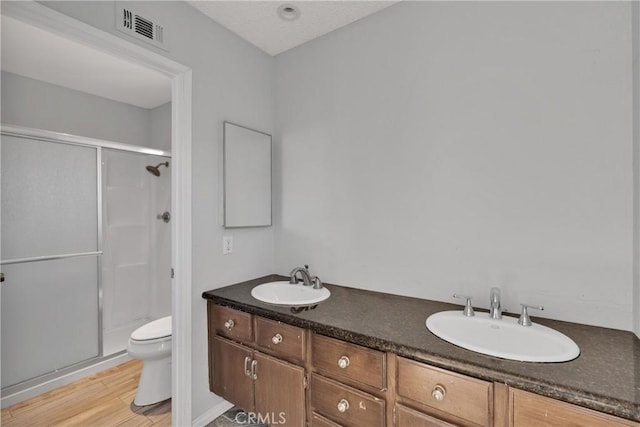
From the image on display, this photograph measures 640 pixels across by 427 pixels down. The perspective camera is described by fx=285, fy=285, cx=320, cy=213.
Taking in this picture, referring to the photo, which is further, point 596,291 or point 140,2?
point 140,2

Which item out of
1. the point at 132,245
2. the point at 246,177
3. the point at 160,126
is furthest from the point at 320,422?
the point at 160,126

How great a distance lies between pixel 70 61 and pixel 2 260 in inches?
62.3

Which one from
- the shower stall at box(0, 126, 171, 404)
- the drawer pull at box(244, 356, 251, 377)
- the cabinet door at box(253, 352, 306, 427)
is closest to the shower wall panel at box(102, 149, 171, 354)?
the shower stall at box(0, 126, 171, 404)

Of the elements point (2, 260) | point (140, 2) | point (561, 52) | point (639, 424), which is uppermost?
point (140, 2)

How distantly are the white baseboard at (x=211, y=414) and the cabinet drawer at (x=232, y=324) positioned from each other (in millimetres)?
538

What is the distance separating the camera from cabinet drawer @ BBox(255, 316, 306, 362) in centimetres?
136

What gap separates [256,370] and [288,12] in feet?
6.78

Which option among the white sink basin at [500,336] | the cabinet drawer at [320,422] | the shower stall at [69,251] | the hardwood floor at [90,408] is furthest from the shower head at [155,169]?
the white sink basin at [500,336]

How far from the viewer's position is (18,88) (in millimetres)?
2441

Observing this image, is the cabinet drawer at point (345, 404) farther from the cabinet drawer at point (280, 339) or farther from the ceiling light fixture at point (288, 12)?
the ceiling light fixture at point (288, 12)

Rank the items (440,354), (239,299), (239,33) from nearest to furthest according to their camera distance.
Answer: (440,354) < (239,299) < (239,33)

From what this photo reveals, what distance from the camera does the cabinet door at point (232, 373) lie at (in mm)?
1578

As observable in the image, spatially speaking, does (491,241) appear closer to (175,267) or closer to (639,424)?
(639,424)

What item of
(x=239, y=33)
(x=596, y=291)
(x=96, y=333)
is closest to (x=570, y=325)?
(x=596, y=291)
